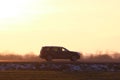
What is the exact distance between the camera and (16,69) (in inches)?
2140

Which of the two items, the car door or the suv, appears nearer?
the suv

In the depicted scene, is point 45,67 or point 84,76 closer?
point 84,76

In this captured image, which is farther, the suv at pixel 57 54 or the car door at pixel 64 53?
the car door at pixel 64 53

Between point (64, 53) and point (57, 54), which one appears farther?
point (64, 53)

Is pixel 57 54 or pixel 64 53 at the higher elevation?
pixel 64 53

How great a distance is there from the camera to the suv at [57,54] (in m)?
70.4

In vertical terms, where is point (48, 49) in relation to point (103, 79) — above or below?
above

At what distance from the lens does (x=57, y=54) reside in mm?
70438

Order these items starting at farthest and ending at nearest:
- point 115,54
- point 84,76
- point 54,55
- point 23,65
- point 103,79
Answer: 1. point 115,54
2. point 54,55
3. point 23,65
4. point 84,76
5. point 103,79

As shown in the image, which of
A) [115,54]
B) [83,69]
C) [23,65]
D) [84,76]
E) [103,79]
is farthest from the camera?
[115,54]

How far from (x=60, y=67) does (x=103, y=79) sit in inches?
543

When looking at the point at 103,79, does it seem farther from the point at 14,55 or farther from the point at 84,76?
the point at 14,55

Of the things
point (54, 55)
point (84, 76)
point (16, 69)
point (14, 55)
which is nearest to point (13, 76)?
point (84, 76)

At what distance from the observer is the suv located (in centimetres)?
7038
